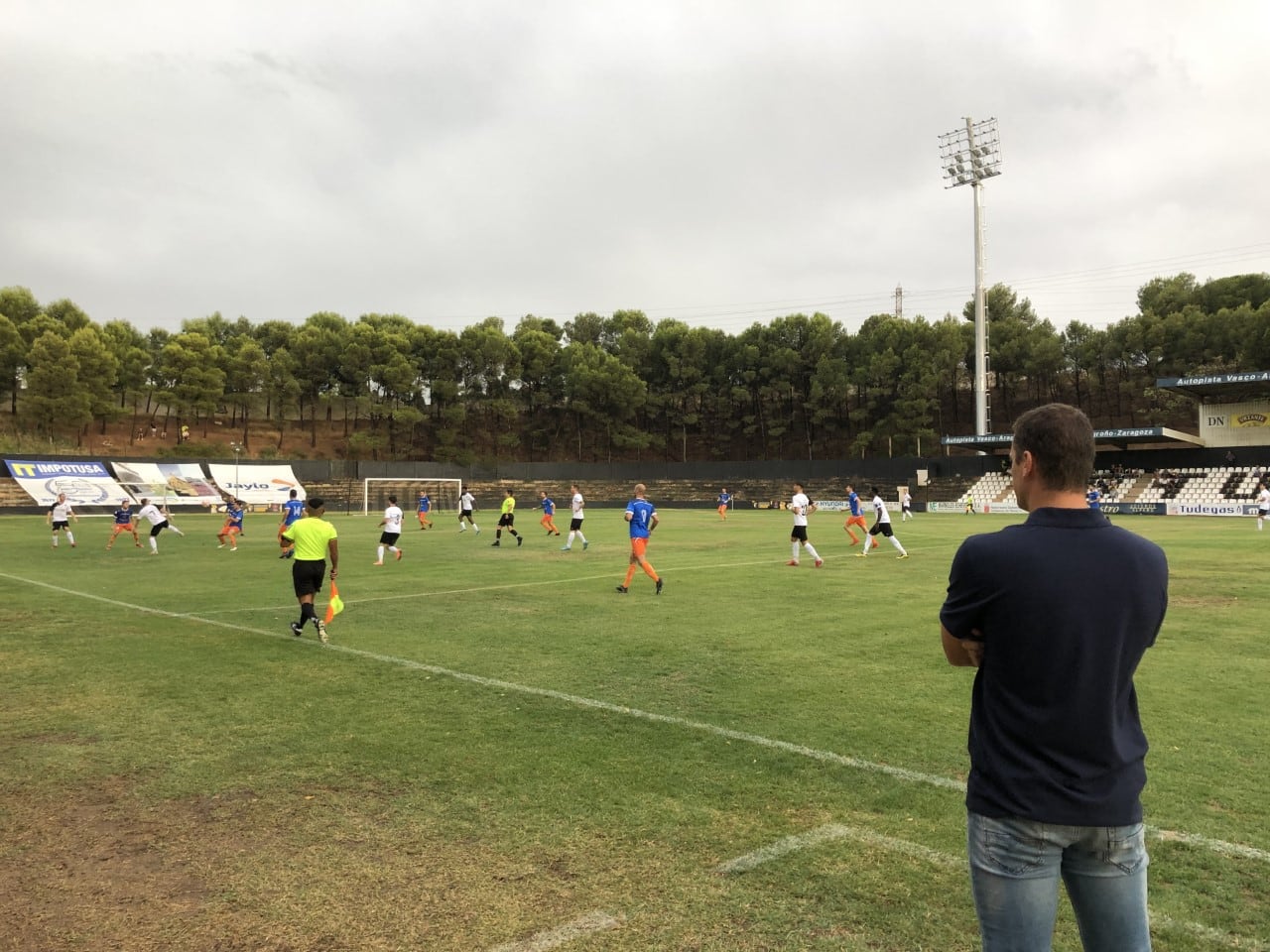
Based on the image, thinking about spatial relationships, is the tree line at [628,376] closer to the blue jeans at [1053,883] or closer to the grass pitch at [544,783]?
the grass pitch at [544,783]

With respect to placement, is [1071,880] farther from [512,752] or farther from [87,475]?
[87,475]

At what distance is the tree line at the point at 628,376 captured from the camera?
72.2m

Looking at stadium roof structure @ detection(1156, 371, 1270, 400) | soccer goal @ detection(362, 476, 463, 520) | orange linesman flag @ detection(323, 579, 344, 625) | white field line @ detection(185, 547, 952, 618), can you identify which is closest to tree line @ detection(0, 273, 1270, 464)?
soccer goal @ detection(362, 476, 463, 520)

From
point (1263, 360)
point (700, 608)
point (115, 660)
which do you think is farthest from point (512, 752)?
point (1263, 360)

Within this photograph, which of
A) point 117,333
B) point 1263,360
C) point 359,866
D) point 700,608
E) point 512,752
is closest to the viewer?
point 359,866

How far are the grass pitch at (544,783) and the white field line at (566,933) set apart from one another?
0.05 ft

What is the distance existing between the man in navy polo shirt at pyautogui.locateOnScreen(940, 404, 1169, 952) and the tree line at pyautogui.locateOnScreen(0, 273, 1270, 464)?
7702 centimetres

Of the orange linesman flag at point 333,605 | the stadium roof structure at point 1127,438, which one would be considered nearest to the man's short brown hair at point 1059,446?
the orange linesman flag at point 333,605

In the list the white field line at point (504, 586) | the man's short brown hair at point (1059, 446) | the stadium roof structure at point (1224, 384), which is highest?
the stadium roof structure at point (1224, 384)

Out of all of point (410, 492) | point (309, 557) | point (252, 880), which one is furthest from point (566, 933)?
point (410, 492)

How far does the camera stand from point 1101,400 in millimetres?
82500

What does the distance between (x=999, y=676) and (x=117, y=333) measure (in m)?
90.3

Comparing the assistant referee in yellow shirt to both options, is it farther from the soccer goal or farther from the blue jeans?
the soccer goal

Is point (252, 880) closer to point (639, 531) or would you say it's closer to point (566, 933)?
point (566, 933)
